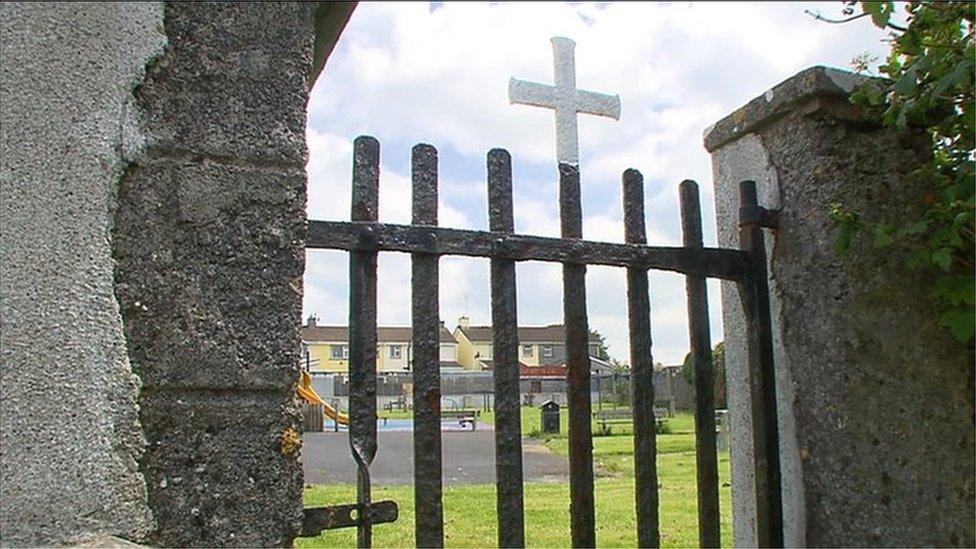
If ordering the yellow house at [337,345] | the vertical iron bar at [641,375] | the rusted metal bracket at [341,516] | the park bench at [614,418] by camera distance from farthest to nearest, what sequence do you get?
the park bench at [614,418] < the yellow house at [337,345] < the vertical iron bar at [641,375] < the rusted metal bracket at [341,516]

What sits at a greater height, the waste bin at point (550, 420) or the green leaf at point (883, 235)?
the green leaf at point (883, 235)

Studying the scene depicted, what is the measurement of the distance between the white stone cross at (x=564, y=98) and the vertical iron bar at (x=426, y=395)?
1.66 feet

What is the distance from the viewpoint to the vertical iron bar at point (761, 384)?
247cm

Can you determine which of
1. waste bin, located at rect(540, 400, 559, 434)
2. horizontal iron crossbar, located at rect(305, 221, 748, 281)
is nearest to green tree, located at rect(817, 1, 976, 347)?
horizontal iron crossbar, located at rect(305, 221, 748, 281)

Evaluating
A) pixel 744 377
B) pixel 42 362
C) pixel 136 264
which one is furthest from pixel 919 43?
pixel 42 362

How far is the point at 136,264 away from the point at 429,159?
100 cm

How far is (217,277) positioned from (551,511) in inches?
201

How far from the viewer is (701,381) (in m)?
2.54

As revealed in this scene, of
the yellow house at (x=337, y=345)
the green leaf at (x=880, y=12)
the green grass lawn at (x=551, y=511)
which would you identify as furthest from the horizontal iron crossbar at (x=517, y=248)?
the green grass lawn at (x=551, y=511)

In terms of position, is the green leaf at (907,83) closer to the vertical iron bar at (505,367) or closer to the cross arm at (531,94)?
the cross arm at (531,94)

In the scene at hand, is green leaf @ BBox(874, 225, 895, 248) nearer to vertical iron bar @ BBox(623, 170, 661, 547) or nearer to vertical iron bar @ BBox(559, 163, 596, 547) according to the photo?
vertical iron bar @ BBox(623, 170, 661, 547)

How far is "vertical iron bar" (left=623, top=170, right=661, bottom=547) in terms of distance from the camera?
7.84 ft

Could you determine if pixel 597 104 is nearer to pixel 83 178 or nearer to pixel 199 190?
pixel 199 190

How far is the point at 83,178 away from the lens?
1.39m
